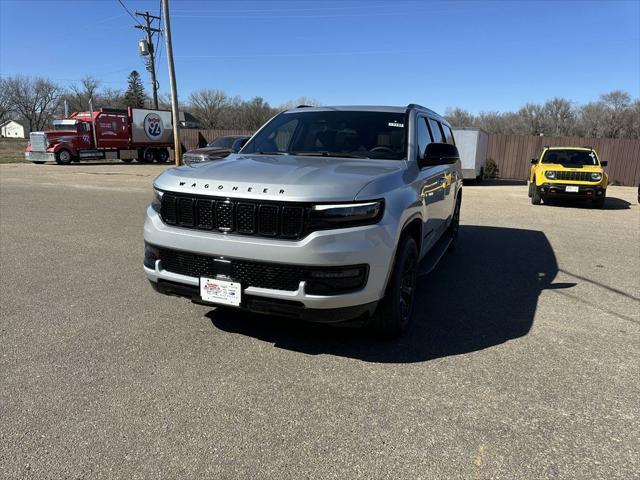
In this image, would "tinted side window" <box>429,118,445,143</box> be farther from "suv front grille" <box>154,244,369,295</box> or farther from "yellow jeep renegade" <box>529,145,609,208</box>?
"yellow jeep renegade" <box>529,145,609,208</box>

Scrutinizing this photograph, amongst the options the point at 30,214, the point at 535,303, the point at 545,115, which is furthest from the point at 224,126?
the point at 535,303

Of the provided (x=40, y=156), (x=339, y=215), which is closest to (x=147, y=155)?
(x=40, y=156)

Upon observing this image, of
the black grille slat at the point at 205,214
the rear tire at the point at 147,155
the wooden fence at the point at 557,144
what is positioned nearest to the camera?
the black grille slat at the point at 205,214

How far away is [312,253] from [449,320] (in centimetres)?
200

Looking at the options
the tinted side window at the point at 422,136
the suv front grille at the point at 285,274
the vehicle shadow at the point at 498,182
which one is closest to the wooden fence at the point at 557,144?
the vehicle shadow at the point at 498,182

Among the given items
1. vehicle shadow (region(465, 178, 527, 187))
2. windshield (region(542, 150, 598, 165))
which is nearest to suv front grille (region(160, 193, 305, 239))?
windshield (region(542, 150, 598, 165))

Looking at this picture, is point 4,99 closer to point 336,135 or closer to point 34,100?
point 34,100

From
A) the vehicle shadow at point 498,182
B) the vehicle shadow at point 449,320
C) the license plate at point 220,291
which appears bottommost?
the vehicle shadow at point 498,182

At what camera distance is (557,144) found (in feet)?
85.5

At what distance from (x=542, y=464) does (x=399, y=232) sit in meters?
1.71

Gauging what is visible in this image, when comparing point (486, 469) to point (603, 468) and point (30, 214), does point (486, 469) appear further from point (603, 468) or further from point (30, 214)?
point (30, 214)

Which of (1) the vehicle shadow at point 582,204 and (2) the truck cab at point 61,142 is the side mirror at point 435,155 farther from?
Result: (2) the truck cab at point 61,142

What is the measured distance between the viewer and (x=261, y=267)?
3225 mm

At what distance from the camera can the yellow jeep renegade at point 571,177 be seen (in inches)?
508
